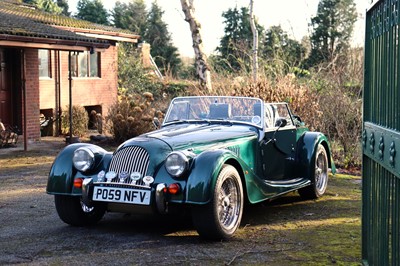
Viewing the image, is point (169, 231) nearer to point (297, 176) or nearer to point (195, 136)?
point (195, 136)

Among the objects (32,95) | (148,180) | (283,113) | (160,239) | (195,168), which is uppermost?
(32,95)

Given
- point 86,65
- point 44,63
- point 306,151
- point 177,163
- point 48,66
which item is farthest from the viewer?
point 86,65

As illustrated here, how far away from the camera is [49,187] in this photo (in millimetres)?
7086

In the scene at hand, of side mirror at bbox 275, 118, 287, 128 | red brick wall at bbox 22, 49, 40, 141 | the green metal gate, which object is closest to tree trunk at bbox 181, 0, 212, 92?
red brick wall at bbox 22, 49, 40, 141

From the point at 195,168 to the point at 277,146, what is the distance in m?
2.10

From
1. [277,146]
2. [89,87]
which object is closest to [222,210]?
[277,146]

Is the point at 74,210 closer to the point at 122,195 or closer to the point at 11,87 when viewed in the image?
the point at 122,195

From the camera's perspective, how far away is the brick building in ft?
51.1

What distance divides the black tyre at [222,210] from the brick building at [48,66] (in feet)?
26.7

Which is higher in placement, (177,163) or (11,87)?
(11,87)

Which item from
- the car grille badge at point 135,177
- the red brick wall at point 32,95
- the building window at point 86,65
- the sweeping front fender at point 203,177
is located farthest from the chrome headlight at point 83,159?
the building window at point 86,65

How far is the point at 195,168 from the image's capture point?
6461 mm

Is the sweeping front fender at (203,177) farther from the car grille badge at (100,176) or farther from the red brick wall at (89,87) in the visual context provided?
the red brick wall at (89,87)

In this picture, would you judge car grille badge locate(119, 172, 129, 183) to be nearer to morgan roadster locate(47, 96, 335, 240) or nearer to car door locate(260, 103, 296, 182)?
morgan roadster locate(47, 96, 335, 240)
